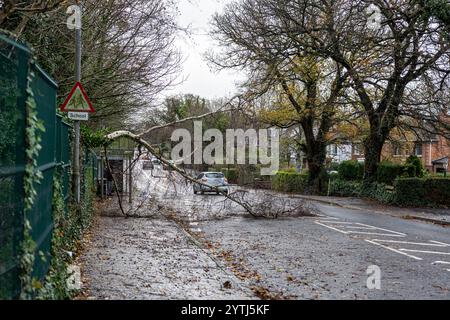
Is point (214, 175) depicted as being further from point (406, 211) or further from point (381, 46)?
point (381, 46)

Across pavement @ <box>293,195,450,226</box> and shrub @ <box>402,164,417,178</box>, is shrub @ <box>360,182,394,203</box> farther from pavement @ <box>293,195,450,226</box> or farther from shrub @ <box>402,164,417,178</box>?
shrub @ <box>402,164,417,178</box>

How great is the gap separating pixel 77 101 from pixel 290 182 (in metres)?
32.5

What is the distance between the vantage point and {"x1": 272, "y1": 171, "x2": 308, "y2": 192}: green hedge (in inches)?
1603

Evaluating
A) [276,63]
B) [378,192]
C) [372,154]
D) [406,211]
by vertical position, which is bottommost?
[406,211]

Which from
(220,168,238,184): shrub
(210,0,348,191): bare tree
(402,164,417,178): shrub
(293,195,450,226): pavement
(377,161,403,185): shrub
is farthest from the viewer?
(220,168,238,184): shrub

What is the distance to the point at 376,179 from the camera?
31359mm

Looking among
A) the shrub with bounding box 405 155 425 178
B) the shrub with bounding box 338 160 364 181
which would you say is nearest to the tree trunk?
the shrub with bounding box 405 155 425 178

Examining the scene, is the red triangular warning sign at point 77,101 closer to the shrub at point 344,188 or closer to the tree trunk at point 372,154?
the tree trunk at point 372,154

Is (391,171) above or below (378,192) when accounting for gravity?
above

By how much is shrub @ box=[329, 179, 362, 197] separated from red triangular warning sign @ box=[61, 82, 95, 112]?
2444 cm

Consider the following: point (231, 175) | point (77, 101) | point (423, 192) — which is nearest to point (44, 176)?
point (77, 101)

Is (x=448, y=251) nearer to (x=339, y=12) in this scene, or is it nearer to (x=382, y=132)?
(x=339, y=12)

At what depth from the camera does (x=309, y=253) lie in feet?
35.5

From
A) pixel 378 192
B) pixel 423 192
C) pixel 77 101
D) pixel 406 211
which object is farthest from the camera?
pixel 378 192
